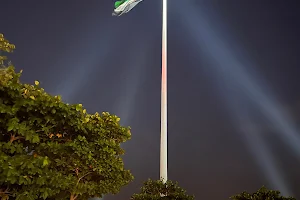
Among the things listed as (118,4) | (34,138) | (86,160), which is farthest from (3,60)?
(118,4)

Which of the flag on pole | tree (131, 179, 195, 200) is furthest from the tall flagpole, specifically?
tree (131, 179, 195, 200)

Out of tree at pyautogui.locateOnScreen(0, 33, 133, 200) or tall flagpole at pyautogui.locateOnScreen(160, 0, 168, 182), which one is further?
tall flagpole at pyautogui.locateOnScreen(160, 0, 168, 182)

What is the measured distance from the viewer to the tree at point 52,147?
7.68m

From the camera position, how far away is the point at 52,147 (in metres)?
9.31

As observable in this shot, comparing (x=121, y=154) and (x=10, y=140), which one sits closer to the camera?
(x=10, y=140)

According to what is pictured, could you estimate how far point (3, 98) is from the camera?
316 inches

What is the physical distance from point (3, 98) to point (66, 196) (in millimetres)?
4132

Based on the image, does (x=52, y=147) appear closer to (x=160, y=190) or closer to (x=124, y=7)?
(x=160, y=190)

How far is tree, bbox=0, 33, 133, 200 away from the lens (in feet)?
25.2

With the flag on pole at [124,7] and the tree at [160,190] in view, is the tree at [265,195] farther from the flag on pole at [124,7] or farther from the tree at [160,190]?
the flag on pole at [124,7]

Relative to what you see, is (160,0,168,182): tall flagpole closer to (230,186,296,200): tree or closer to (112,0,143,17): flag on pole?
(112,0,143,17): flag on pole

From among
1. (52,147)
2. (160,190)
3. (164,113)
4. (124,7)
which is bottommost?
(52,147)

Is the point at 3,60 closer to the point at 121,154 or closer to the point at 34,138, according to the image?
the point at 34,138

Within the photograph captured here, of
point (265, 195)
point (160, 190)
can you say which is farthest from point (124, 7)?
point (265, 195)
